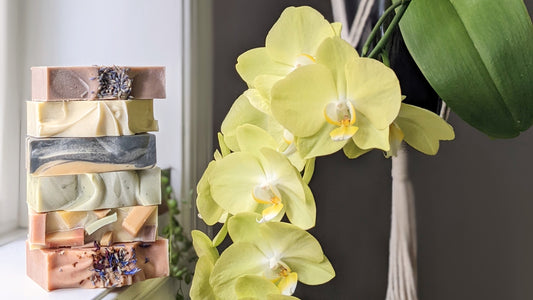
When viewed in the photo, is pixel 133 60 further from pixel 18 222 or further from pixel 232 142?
pixel 232 142

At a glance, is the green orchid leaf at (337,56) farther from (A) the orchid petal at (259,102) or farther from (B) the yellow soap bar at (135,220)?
(B) the yellow soap bar at (135,220)

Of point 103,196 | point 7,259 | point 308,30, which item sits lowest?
point 7,259

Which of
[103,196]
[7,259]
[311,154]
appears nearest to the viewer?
[311,154]

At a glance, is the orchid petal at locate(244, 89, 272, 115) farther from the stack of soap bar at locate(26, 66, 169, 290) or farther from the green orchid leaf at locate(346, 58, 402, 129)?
the stack of soap bar at locate(26, 66, 169, 290)

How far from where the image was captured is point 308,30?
1.09 ft

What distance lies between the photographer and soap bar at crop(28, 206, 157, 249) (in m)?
0.68

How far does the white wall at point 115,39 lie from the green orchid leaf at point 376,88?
72 cm

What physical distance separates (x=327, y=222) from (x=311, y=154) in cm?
77

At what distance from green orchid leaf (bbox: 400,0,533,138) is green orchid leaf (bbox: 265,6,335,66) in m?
0.10

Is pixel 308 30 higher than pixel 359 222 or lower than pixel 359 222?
higher

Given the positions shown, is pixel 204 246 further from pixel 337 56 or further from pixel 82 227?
pixel 82 227

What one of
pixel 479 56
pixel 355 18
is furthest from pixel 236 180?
pixel 355 18

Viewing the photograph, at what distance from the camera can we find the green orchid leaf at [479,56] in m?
0.36

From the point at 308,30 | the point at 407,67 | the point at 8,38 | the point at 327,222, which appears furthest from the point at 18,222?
the point at 308,30
